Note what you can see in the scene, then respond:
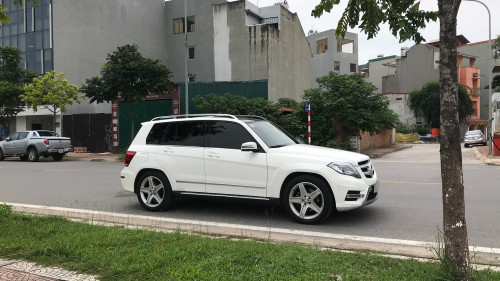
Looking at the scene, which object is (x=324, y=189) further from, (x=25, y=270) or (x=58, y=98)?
(x=58, y=98)

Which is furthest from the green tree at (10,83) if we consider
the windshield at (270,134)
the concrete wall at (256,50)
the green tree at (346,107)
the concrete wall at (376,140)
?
the windshield at (270,134)

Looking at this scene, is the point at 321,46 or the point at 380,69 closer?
the point at 321,46

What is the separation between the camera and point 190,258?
13.8ft

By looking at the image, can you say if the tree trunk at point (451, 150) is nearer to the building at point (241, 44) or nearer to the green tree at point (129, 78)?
the green tree at point (129, 78)

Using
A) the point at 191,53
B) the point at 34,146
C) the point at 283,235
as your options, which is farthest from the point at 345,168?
the point at 191,53

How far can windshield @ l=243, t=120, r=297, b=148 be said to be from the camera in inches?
274

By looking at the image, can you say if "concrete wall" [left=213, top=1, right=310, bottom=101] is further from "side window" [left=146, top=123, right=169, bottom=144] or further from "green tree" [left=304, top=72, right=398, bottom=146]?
"side window" [left=146, top=123, right=169, bottom=144]

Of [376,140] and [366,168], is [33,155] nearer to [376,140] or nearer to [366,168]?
[366,168]

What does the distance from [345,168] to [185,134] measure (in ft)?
9.74

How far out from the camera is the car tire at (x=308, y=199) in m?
6.19

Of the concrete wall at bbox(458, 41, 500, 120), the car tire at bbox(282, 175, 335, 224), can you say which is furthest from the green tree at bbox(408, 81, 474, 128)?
the car tire at bbox(282, 175, 335, 224)

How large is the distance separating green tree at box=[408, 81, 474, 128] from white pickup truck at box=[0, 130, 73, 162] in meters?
41.0

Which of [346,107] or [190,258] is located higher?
[346,107]

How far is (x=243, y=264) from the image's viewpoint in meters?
4.05
